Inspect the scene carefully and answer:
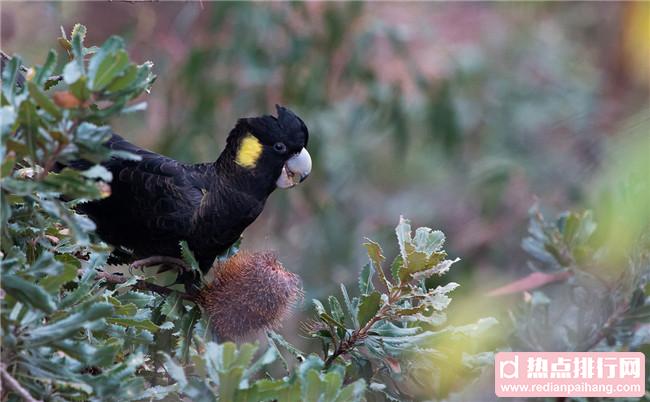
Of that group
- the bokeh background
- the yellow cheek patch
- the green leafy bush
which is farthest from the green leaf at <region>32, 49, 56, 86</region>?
the bokeh background

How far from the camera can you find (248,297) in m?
1.27

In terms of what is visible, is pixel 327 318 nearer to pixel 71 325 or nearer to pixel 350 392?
pixel 350 392

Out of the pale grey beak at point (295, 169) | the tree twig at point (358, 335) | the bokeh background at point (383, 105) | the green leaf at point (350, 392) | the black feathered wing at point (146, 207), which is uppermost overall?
the bokeh background at point (383, 105)

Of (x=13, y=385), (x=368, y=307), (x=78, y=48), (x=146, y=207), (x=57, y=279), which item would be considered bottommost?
(x=13, y=385)

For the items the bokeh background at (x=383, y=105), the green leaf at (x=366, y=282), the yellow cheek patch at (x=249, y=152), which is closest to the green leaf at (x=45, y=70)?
the green leaf at (x=366, y=282)

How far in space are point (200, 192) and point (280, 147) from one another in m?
0.17

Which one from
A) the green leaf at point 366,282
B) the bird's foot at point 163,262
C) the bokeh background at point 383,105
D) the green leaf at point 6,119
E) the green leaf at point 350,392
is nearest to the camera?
the green leaf at point 6,119

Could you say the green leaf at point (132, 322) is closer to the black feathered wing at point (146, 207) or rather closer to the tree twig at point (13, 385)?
the tree twig at point (13, 385)

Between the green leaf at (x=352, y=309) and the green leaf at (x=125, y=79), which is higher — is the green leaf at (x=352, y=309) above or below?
below

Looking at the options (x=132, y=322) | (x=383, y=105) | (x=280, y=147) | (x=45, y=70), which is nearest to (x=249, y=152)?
(x=280, y=147)

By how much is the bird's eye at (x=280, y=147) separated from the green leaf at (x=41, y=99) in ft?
2.54

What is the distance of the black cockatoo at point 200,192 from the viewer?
151 centimetres

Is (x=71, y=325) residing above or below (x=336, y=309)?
below

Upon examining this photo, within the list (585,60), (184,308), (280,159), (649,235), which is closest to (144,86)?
(184,308)
